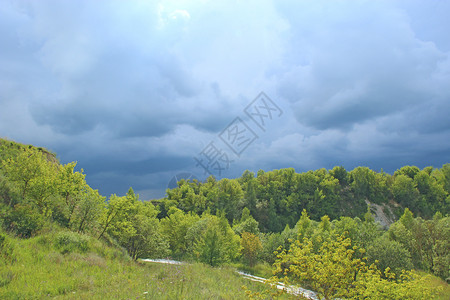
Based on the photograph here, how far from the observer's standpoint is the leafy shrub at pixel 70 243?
1595 centimetres

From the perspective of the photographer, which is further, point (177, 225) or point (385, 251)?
point (177, 225)

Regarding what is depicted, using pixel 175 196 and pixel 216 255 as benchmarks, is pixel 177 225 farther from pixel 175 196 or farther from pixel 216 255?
pixel 175 196

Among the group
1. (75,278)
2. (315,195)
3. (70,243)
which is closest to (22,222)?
(70,243)

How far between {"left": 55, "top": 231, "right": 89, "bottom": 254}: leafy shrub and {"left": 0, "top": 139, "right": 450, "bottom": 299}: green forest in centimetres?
7

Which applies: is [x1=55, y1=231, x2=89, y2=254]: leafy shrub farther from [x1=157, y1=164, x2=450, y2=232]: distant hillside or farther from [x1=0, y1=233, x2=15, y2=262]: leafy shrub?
[x1=157, y1=164, x2=450, y2=232]: distant hillside

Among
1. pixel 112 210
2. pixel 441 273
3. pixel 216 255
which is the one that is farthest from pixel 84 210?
pixel 441 273

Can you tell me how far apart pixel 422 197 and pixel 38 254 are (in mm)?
147975

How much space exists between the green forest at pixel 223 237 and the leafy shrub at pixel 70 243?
0.24 ft

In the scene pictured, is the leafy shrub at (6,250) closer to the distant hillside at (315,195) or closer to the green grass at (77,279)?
the green grass at (77,279)

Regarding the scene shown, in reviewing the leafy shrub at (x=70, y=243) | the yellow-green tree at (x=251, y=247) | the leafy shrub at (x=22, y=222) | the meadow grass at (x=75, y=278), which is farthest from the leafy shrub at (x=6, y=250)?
the yellow-green tree at (x=251, y=247)

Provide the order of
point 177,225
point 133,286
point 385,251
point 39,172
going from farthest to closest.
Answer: point 177,225
point 385,251
point 39,172
point 133,286

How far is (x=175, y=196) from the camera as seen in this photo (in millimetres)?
100438

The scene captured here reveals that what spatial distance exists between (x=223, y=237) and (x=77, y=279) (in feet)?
128

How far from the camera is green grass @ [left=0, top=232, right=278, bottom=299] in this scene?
32.9 ft
